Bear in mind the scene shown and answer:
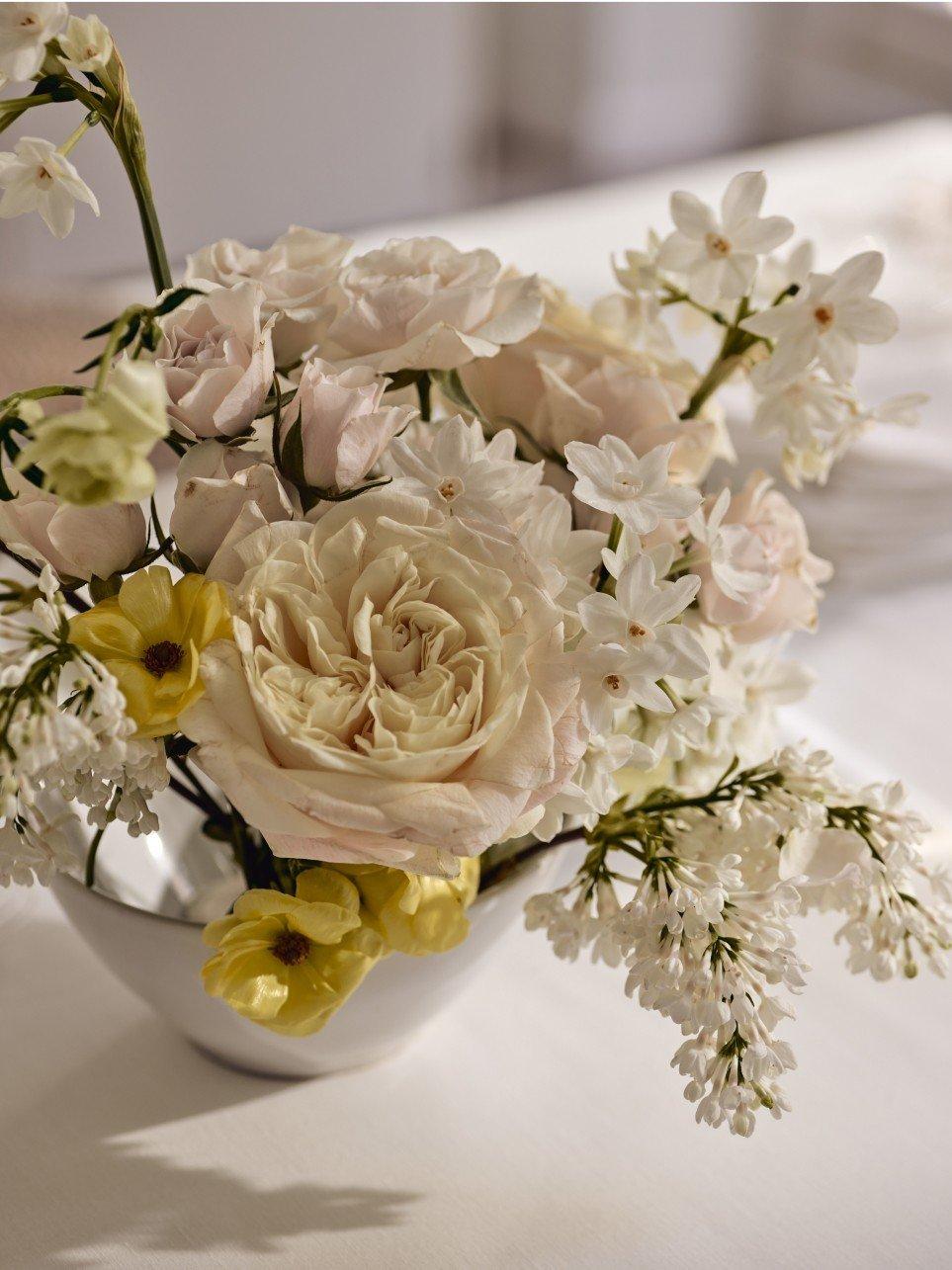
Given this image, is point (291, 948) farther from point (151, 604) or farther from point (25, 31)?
point (25, 31)

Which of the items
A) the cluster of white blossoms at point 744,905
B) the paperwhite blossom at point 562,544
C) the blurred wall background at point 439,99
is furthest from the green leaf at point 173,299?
the blurred wall background at point 439,99

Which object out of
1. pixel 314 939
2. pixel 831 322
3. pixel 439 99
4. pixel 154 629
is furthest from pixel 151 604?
pixel 439 99

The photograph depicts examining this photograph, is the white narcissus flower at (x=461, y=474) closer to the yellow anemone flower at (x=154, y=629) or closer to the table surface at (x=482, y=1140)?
the yellow anemone flower at (x=154, y=629)

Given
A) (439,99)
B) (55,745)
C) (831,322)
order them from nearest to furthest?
(55,745), (831,322), (439,99)

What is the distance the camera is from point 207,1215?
1.40 feet

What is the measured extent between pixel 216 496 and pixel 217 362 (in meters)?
0.04

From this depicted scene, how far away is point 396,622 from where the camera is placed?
0.32m

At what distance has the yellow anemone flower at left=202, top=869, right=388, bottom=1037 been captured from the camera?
34cm

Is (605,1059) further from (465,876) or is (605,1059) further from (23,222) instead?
(23,222)

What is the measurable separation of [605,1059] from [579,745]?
24 cm

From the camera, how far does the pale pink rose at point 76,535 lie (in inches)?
12.9

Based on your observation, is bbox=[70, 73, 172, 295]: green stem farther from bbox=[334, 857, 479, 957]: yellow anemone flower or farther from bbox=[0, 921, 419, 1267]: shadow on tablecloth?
bbox=[0, 921, 419, 1267]: shadow on tablecloth

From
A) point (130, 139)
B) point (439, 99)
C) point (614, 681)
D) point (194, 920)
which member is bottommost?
point (439, 99)

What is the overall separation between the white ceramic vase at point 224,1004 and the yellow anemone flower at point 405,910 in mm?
35
